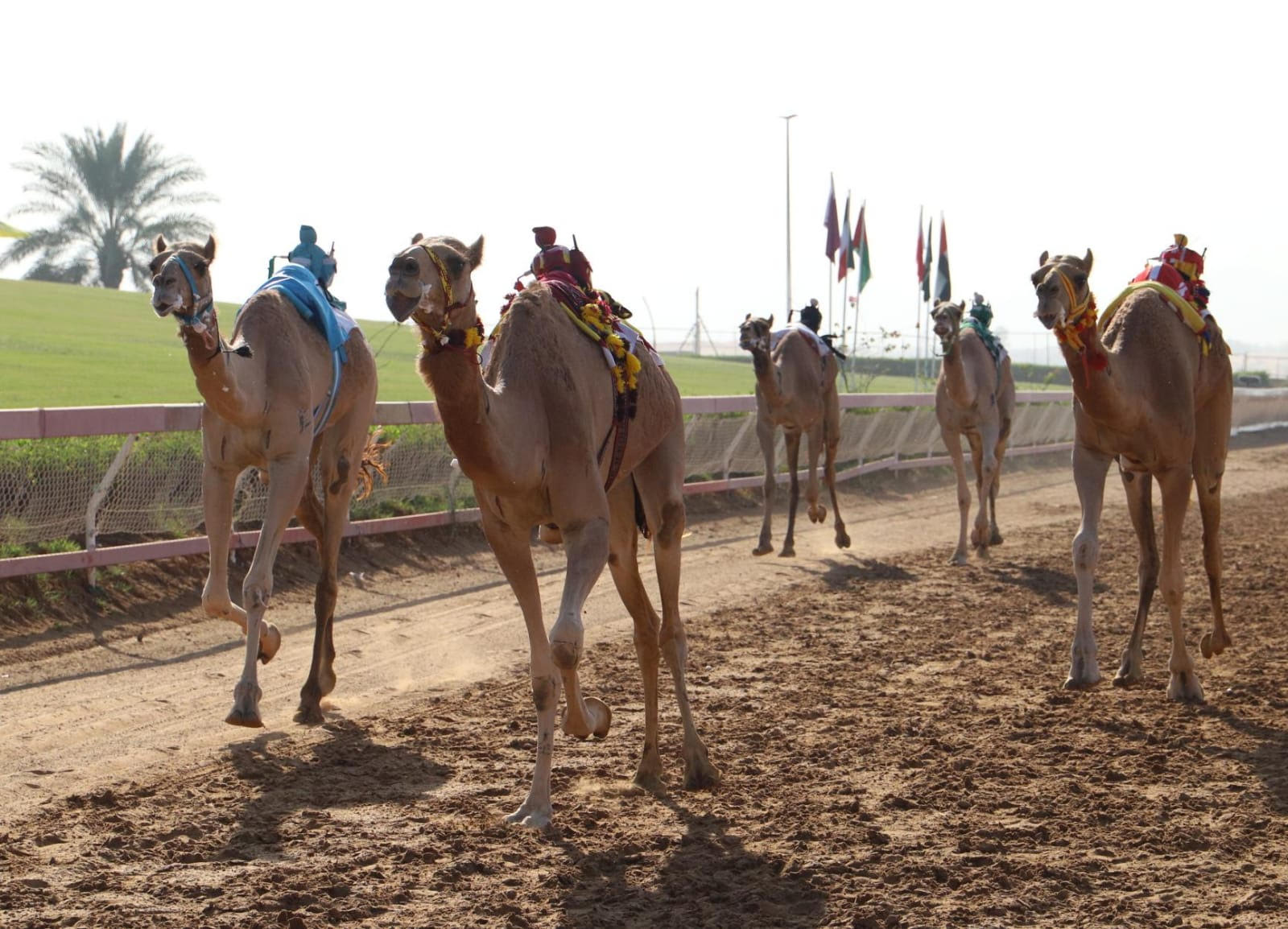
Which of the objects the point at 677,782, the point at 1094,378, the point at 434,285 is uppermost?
the point at 434,285

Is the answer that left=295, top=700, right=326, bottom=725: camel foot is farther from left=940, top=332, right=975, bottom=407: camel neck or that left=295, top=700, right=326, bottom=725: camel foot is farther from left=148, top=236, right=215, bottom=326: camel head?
left=940, top=332, right=975, bottom=407: camel neck

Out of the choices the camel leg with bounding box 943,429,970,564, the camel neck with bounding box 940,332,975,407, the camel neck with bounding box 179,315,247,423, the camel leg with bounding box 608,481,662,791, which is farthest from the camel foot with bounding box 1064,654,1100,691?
the camel neck with bounding box 940,332,975,407

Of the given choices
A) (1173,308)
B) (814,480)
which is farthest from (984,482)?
(1173,308)

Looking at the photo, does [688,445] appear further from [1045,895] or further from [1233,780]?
[1045,895]

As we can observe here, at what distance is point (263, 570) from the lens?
23.8 feet

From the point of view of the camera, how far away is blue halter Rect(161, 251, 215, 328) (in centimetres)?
661

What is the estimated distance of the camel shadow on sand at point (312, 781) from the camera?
551 centimetres

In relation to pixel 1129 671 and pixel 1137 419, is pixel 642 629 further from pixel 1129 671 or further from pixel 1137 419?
pixel 1129 671

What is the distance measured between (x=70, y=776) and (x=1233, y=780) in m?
5.32

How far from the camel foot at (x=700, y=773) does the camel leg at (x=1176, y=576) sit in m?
3.14

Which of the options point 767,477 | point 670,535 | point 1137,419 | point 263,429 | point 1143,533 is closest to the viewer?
point 670,535

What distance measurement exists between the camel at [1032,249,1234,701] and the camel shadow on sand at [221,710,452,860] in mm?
3729

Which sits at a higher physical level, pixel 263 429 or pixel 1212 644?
pixel 263 429

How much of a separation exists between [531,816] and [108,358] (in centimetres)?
2409
